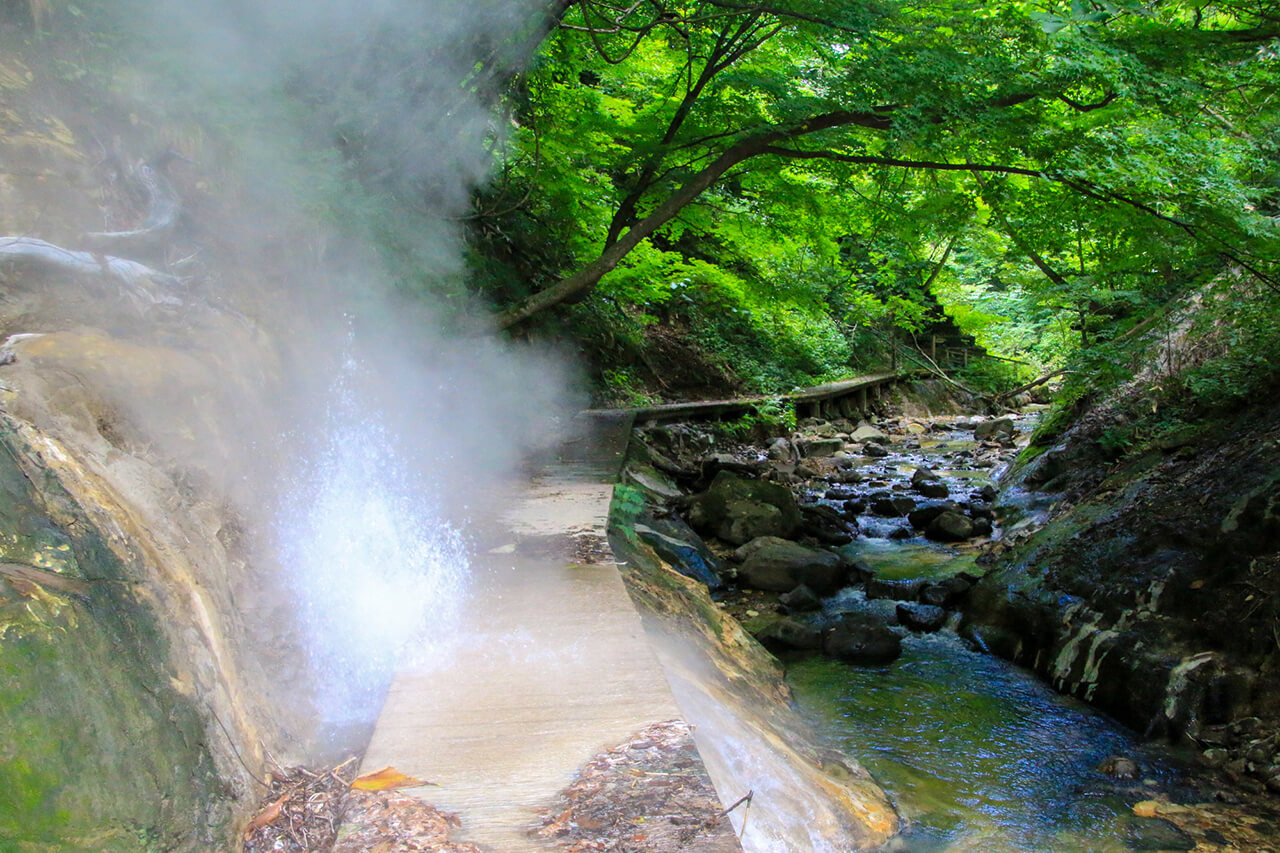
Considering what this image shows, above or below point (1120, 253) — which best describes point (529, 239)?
below

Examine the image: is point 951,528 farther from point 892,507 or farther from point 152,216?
point 152,216

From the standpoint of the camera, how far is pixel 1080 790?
409 centimetres

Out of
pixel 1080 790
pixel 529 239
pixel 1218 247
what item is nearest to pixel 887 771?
pixel 1080 790

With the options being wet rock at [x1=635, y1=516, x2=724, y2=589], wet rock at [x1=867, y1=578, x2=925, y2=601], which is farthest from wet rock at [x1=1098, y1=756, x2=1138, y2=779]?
wet rock at [x1=635, y1=516, x2=724, y2=589]

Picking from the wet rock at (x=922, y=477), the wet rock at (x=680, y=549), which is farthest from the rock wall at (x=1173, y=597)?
the wet rock at (x=922, y=477)

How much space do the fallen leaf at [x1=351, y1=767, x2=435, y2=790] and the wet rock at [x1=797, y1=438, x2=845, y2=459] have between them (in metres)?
12.8

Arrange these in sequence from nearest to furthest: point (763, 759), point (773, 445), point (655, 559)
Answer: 1. point (763, 759)
2. point (655, 559)
3. point (773, 445)

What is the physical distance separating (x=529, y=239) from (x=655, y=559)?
4.82m

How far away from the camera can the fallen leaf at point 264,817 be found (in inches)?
87.6

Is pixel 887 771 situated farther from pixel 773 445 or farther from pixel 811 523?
pixel 773 445

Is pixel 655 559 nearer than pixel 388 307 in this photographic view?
No

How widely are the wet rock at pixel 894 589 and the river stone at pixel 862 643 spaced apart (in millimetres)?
1060

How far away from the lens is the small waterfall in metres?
3.23

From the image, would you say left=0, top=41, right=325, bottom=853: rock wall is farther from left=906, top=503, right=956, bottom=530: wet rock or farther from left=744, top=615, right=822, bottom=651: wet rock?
left=906, top=503, right=956, bottom=530: wet rock
